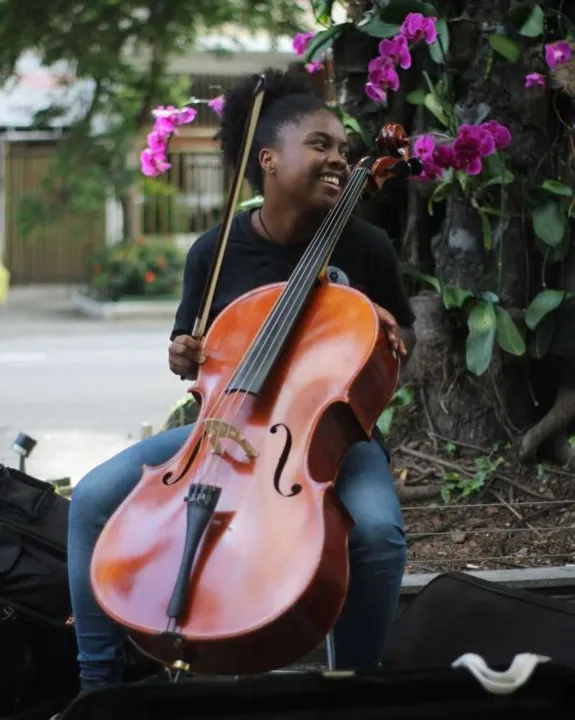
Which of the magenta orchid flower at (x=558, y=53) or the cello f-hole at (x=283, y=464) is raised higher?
the magenta orchid flower at (x=558, y=53)

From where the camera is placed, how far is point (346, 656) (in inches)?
93.4

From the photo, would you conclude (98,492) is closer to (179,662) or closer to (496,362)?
(179,662)

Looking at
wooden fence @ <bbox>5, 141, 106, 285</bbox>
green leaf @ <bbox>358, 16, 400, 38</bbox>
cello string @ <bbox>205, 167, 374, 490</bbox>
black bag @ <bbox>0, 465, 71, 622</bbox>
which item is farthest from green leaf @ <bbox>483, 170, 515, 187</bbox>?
wooden fence @ <bbox>5, 141, 106, 285</bbox>

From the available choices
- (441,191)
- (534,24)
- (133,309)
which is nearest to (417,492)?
(441,191)

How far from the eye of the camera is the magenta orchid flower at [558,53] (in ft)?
12.1

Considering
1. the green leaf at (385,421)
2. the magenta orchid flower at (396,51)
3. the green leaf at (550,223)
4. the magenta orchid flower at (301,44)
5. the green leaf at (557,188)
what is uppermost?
the magenta orchid flower at (396,51)

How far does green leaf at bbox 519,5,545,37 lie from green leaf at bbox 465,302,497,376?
823 mm

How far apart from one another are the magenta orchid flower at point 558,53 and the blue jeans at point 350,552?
1687 mm

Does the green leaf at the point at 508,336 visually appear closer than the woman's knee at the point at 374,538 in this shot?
No

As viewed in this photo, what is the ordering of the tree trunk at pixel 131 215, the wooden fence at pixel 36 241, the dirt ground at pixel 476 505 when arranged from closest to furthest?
the dirt ground at pixel 476 505, the tree trunk at pixel 131 215, the wooden fence at pixel 36 241

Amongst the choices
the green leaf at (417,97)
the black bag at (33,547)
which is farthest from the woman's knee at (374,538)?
the green leaf at (417,97)

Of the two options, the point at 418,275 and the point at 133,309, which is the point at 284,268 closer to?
the point at 418,275

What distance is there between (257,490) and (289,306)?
416 mm

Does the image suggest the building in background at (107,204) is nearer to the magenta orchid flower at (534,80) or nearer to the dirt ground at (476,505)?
the dirt ground at (476,505)
